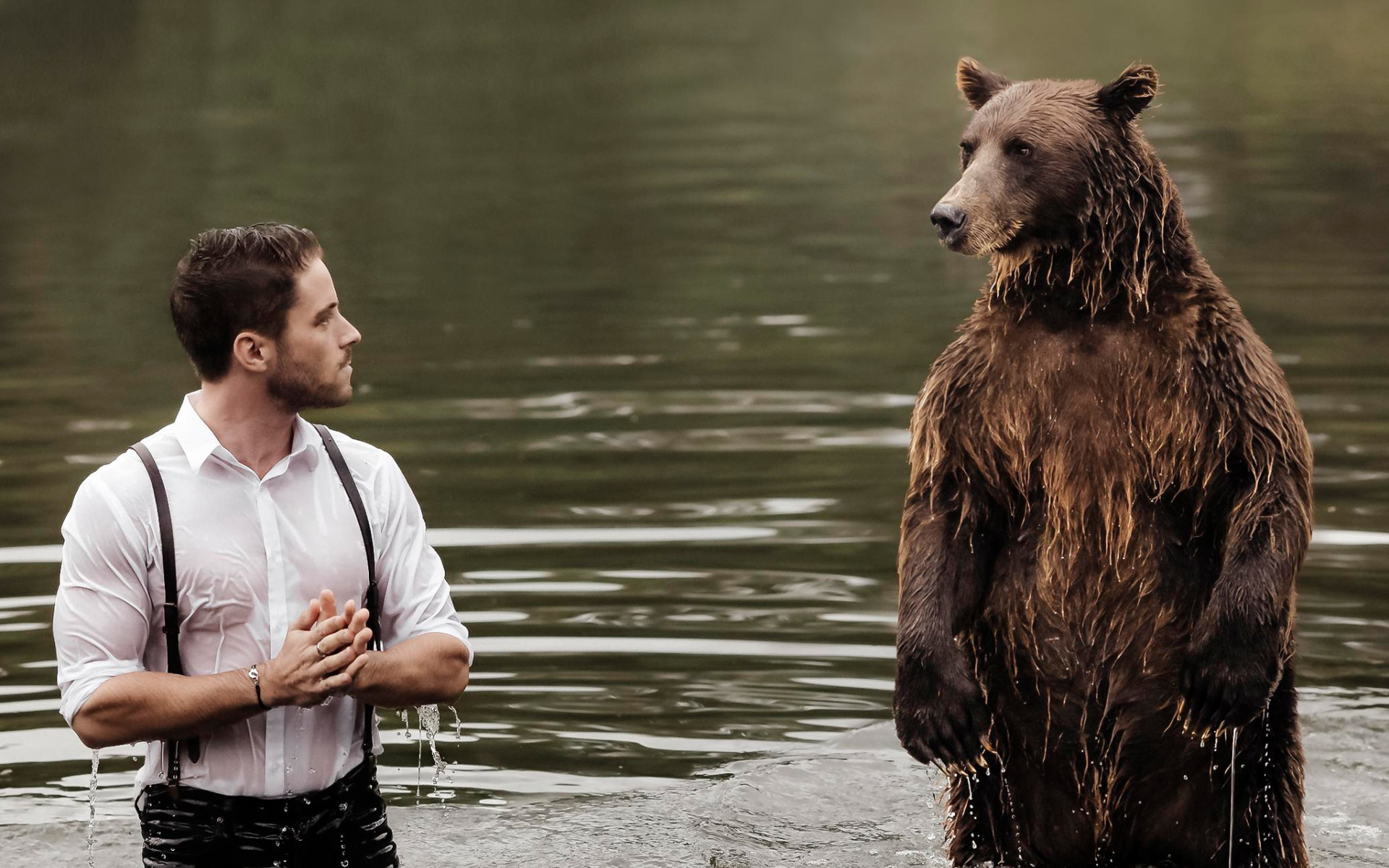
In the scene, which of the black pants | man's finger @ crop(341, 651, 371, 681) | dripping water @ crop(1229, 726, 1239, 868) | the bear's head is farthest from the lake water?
→ man's finger @ crop(341, 651, 371, 681)

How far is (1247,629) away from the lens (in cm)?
550

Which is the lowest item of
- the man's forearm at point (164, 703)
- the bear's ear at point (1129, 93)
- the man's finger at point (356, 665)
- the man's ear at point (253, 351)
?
the man's forearm at point (164, 703)

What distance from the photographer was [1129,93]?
226 inches

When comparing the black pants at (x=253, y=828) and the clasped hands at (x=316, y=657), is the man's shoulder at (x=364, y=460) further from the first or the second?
the black pants at (x=253, y=828)

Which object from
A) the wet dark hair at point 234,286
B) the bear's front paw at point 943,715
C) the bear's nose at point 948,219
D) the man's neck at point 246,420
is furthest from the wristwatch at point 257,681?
the bear's nose at point 948,219

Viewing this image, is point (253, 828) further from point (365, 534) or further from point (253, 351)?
point (253, 351)

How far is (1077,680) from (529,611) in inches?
133

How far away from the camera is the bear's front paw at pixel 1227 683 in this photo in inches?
218

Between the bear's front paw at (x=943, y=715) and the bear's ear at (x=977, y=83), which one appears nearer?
the bear's front paw at (x=943, y=715)

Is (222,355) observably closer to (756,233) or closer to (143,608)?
(143,608)

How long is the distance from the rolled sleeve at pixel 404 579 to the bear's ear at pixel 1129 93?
7.17 ft

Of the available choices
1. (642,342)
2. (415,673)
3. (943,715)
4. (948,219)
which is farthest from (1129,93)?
(642,342)

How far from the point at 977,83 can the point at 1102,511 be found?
1285 mm

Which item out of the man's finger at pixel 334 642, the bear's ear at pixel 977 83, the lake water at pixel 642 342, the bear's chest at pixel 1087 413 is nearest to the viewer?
the man's finger at pixel 334 642
